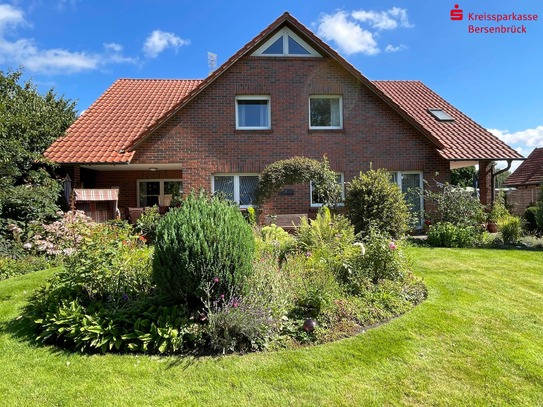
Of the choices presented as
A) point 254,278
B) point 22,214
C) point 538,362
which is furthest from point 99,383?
point 22,214

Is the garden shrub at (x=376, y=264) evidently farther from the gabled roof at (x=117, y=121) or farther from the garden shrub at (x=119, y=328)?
the gabled roof at (x=117, y=121)

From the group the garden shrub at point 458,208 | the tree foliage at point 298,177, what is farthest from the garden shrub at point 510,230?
the tree foliage at point 298,177

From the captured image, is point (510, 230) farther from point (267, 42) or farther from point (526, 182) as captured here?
point (526, 182)

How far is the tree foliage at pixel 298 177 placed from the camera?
10.6 m

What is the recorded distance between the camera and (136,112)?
13.9m

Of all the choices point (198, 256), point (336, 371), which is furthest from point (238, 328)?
point (336, 371)

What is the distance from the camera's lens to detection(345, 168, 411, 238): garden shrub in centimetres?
831

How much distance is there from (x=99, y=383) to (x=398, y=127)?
39.3 ft

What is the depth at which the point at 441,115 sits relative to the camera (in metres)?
14.6

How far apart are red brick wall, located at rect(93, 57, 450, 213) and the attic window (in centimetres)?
282

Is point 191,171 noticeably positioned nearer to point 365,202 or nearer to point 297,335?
point 365,202

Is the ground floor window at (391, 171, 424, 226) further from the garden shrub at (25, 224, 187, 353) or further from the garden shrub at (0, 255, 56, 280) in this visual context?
the garden shrub at (0, 255, 56, 280)

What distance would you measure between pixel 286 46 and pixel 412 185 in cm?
697

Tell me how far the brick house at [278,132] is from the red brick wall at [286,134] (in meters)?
0.04
